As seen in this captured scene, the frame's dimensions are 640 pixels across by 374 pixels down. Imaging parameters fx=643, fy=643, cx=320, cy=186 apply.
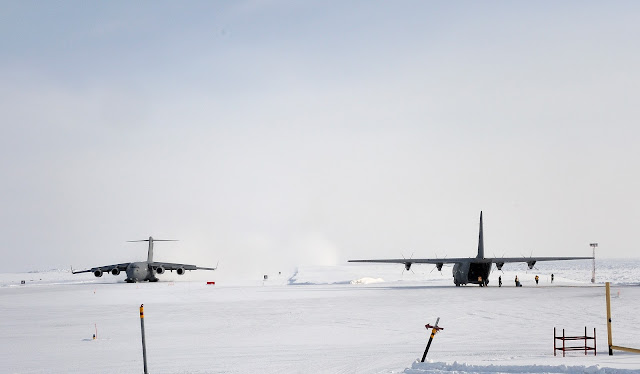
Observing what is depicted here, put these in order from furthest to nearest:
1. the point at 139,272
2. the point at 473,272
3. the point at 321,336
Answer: the point at 139,272
the point at 473,272
the point at 321,336

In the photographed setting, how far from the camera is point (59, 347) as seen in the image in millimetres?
21984

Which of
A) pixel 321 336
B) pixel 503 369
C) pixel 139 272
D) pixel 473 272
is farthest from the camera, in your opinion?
pixel 139 272

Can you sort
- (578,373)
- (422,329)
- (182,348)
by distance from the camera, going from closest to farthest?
1. (578,373)
2. (182,348)
3. (422,329)

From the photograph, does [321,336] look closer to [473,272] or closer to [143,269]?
[473,272]

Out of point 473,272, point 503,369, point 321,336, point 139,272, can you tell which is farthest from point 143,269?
point 503,369

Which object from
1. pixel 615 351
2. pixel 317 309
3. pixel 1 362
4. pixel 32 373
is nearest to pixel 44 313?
pixel 317 309

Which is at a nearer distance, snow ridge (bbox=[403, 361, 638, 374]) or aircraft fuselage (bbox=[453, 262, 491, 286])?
snow ridge (bbox=[403, 361, 638, 374])

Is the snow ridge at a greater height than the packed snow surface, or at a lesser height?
greater

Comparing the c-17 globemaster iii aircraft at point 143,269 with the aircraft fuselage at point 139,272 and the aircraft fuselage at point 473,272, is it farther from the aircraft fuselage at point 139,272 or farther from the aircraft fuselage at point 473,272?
the aircraft fuselage at point 473,272

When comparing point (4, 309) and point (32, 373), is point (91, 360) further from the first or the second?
point (4, 309)

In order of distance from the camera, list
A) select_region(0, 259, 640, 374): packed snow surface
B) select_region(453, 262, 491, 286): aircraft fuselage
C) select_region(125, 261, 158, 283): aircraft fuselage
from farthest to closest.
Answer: select_region(125, 261, 158, 283): aircraft fuselage < select_region(453, 262, 491, 286): aircraft fuselage < select_region(0, 259, 640, 374): packed snow surface

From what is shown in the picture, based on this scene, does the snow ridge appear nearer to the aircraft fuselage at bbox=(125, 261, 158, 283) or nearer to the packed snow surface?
the packed snow surface

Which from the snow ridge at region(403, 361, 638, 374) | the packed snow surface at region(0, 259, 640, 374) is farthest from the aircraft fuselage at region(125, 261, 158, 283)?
the snow ridge at region(403, 361, 638, 374)

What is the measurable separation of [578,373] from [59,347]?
16853 millimetres
